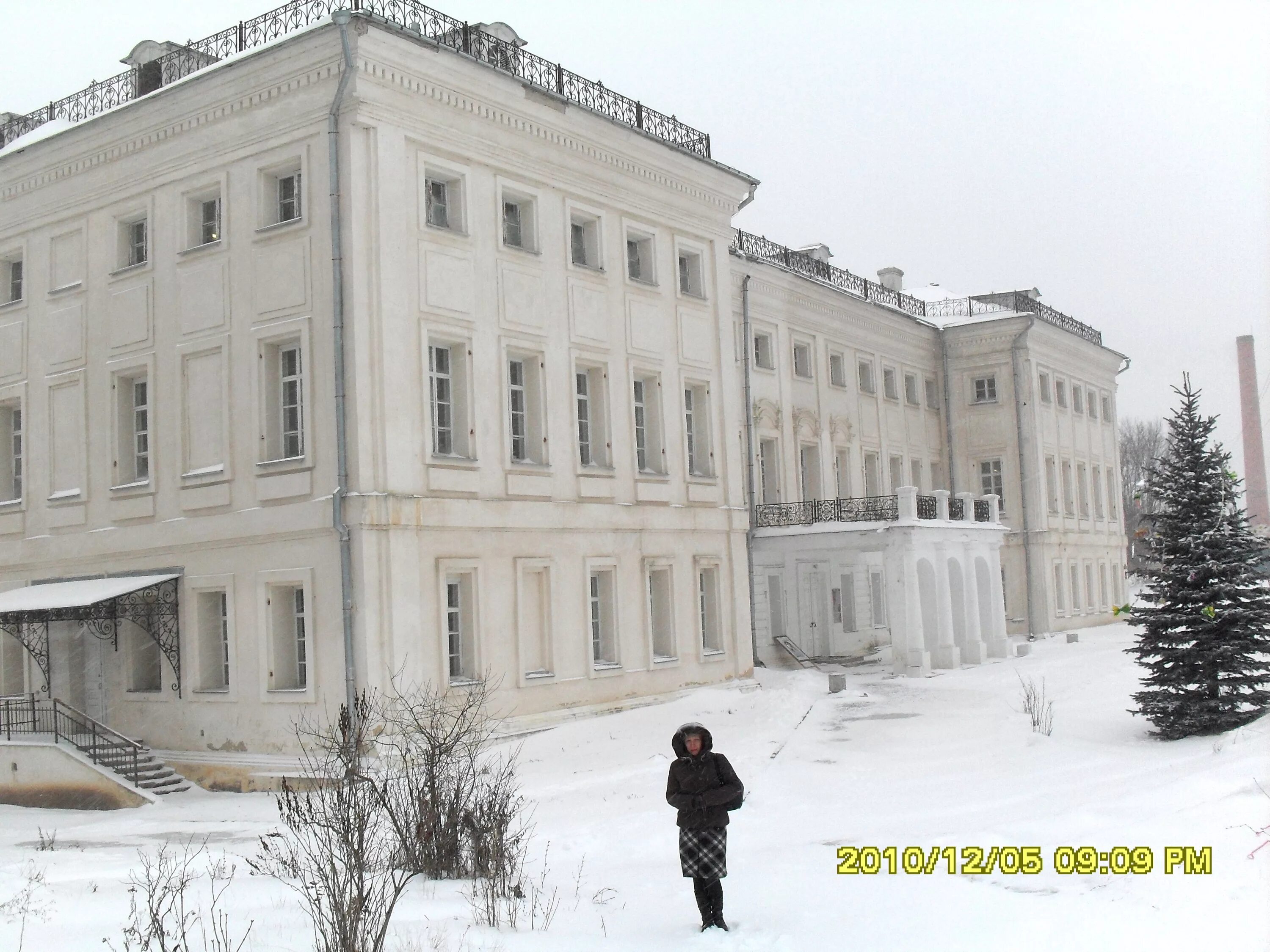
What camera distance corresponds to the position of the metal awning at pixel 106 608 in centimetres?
1953

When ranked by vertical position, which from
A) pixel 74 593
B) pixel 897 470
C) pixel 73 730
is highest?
pixel 897 470

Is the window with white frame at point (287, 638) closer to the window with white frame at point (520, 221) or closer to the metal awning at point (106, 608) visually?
the metal awning at point (106, 608)

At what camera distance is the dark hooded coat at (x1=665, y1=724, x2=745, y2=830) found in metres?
8.55

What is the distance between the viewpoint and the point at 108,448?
838 inches

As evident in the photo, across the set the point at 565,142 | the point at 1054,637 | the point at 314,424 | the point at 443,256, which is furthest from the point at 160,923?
the point at 1054,637

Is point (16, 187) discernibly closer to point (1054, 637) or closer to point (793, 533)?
point (793, 533)

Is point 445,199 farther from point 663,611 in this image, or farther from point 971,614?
point 971,614

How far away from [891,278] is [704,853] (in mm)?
36852

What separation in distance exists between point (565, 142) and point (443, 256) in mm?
3725

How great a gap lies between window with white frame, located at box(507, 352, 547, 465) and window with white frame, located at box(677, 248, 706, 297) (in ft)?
16.6

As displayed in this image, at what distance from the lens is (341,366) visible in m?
18.4

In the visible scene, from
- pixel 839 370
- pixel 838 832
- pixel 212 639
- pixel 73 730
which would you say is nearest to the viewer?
pixel 838 832

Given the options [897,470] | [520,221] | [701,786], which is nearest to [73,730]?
[520,221]

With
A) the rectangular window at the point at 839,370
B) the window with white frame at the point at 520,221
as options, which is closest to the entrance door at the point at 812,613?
the rectangular window at the point at 839,370
